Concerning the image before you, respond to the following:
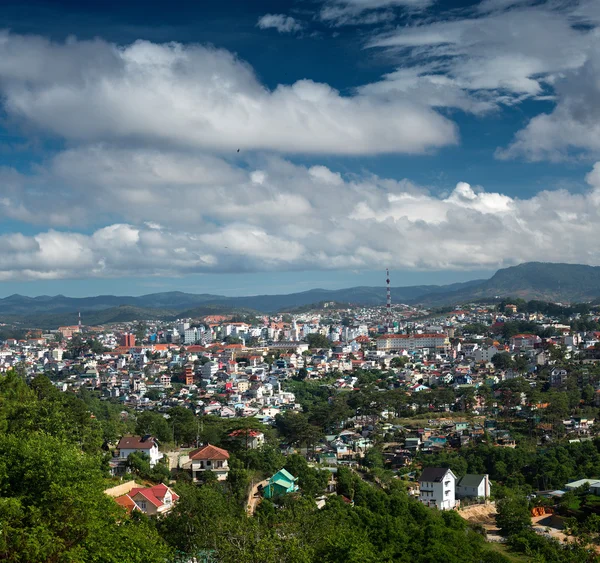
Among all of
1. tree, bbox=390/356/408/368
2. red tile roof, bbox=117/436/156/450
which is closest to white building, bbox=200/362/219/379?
tree, bbox=390/356/408/368

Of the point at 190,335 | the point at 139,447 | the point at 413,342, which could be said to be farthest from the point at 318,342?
the point at 139,447

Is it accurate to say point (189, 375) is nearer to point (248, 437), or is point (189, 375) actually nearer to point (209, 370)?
point (209, 370)

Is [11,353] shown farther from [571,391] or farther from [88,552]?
[88,552]

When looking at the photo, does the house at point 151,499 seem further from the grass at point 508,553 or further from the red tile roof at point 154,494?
the grass at point 508,553

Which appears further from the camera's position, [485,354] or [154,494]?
[485,354]

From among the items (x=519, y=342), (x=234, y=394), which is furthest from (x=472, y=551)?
(x=519, y=342)

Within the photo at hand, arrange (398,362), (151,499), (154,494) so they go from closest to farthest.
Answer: (151,499) → (154,494) → (398,362)

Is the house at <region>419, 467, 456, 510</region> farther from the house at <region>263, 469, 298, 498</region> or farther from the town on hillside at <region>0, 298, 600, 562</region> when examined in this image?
the house at <region>263, 469, 298, 498</region>
